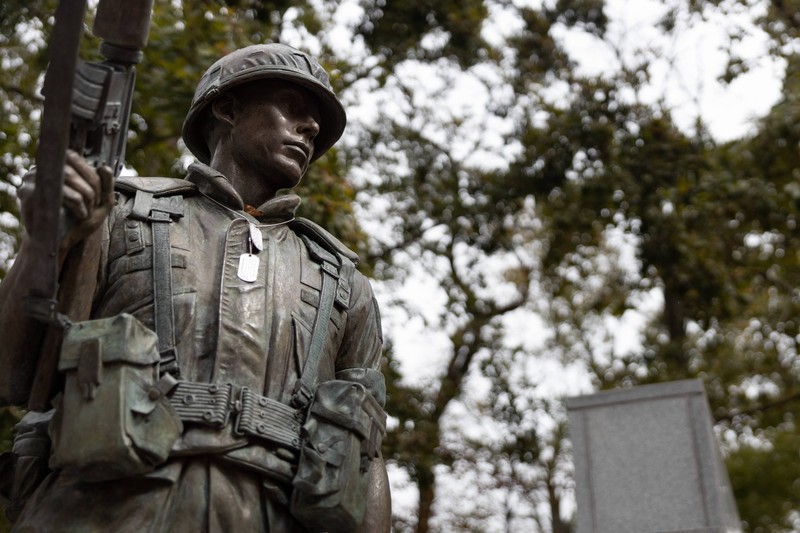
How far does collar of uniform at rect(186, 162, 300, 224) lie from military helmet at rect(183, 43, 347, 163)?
27cm

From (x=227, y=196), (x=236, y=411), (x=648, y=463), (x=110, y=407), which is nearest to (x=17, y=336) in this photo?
(x=110, y=407)

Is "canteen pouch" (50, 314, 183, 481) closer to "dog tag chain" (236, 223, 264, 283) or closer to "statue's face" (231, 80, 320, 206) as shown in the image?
"dog tag chain" (236, 223, 264, 283)

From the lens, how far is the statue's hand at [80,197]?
261 cm

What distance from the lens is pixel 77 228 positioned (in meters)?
2.71

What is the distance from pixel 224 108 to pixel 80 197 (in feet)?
3.53

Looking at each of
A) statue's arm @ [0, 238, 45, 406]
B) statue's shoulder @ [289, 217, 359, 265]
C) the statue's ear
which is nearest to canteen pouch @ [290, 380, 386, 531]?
statue's shoulder @ [289, 217, 359, 265]

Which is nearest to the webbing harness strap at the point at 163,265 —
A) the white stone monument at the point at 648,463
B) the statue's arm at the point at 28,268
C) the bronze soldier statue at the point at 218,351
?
the bronze soldier statue at the point at 218,351

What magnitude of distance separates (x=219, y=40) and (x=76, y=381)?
24.4 feet

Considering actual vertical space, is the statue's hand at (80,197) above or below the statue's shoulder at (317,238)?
below

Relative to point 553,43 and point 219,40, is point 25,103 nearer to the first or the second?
point 219,40

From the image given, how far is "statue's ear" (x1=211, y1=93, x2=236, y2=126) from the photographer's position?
360 centimetres

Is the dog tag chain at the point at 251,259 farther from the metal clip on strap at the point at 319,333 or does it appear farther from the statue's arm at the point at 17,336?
the statue's arm at the point at 17,336

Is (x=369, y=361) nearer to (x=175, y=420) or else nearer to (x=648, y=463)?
(x=175, y=420)

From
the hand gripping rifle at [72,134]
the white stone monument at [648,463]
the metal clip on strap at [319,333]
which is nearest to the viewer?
the hand gripping rifle at [72,134]
